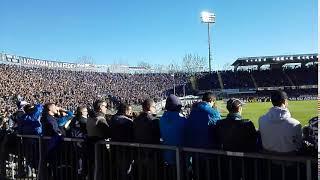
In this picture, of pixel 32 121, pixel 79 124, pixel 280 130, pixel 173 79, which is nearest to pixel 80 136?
Result: pixel 79 124

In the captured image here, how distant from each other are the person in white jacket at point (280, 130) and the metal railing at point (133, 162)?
0.23m

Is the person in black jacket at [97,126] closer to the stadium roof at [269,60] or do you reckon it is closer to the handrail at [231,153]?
the handrail at [231,153]

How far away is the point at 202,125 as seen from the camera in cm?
686

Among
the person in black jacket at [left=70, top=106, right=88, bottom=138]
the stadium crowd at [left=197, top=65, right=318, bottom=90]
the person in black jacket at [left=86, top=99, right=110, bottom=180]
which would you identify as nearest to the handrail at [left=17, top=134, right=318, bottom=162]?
the person in black jacket at [left=86, top=99, right=110, bottom=180]

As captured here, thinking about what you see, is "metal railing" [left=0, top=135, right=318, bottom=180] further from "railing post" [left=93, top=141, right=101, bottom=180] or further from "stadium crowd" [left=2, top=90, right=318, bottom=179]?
"stadium crowd" [left=2, top=90, right=318, bottom=179]

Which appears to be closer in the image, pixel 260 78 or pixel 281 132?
pixel 281 132

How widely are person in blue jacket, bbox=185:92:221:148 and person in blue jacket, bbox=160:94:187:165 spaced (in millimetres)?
112

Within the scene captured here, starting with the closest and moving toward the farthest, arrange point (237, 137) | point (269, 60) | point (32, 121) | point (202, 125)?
1. point (237, 137)
2. point (202, 125)
3. point (32, 121)
4. point (269, 60)

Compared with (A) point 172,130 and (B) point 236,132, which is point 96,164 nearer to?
(A) point 172,130

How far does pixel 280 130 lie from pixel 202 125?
1.34m

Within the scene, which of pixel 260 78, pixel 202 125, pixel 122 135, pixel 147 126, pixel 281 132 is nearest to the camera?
pixel 281 132

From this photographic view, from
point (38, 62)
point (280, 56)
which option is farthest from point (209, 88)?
point (38, 62)

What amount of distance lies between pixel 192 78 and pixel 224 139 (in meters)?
86.4

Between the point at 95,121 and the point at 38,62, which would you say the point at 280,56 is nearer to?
the point at 38,62
